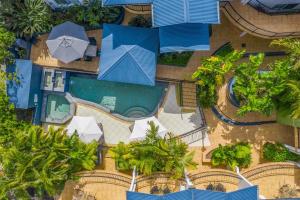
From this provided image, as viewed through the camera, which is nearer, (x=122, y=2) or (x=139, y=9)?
(x=122, y=2)

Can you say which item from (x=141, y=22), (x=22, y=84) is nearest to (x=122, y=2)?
(x=141, y=22)

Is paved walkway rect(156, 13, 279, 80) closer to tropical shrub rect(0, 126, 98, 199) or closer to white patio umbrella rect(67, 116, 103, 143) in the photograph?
white patio umbrella rect(67, 116, 103, 143)

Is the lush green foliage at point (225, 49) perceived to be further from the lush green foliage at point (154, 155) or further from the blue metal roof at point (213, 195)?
the blue metal roof at point (213, 195)

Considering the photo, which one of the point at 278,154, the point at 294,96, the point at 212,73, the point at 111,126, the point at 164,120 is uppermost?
the point at 212,73

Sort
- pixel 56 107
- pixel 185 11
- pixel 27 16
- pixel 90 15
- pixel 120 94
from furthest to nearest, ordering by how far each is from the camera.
A: 1. pixel 56 107
2. pixel 120 94
3. pixel 90 15
4. pixel 27 16
5. pixel 185 11

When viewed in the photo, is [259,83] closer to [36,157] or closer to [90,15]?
[90,15]

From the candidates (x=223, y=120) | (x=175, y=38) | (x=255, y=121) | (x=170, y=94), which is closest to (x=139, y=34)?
(x=175, y=38)

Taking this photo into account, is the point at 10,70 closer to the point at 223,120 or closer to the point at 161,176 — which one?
the point at 161,176
